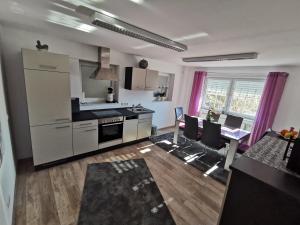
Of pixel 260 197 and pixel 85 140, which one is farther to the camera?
pixel 85 140

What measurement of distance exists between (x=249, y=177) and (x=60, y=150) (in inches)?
116

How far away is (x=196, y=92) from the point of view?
5.20m

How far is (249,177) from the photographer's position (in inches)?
48.8

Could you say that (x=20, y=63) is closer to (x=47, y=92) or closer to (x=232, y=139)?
(x=47, y=92)

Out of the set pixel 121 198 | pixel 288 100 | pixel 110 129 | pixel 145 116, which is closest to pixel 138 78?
pixel 145 116

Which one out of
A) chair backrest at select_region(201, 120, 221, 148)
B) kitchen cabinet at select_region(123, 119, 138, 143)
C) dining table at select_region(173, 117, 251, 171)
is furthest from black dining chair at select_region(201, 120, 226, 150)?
kitchen cabinet at select_region(123, 119, 138, 143)

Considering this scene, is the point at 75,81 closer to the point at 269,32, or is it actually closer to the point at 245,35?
the point at 245,35

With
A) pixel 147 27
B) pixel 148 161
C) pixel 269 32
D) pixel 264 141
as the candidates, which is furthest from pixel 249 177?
pixel 148 161

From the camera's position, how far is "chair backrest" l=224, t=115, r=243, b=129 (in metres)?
3.58

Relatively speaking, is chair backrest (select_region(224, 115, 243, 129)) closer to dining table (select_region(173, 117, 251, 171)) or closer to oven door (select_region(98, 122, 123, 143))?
dining table (select_region(173, 117, 251, 171))

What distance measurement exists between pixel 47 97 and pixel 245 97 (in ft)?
16.0

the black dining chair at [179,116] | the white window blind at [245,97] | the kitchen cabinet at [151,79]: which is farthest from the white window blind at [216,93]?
the kitchen cabinet at [151,79]

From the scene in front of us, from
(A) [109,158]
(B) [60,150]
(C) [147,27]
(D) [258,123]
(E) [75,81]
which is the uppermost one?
(C) [147,27]

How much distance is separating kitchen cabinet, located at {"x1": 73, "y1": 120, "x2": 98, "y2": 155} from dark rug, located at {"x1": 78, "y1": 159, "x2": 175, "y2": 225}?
0.41m
